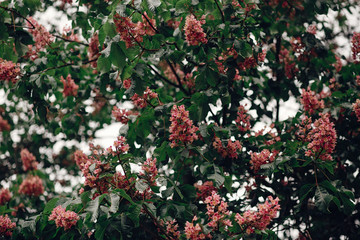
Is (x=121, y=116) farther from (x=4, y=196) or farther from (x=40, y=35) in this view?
(x=4, y=196)

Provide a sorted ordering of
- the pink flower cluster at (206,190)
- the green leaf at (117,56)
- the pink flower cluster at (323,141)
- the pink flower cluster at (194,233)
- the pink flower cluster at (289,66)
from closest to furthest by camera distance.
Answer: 1. the pink flower cluster at (194,233)
2. the green leaf at (117,56)
3. the pink flower cluster at (323,141)
4. the pink flower cluster at (206,190)
5. the pink flower cluster at (289,66)

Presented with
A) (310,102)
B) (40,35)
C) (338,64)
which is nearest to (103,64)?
(40,35)

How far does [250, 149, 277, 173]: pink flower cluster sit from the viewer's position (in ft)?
9.77

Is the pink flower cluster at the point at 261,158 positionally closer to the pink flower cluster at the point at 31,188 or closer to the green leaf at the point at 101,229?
the green leaf at the point at 101,229

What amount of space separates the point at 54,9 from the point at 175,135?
3690 mm

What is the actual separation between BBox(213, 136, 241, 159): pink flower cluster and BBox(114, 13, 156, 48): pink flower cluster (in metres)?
1.01

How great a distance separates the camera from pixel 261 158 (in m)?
2.99

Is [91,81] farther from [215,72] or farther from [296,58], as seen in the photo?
[296,58]

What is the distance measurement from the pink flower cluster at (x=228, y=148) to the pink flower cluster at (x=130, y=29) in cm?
101

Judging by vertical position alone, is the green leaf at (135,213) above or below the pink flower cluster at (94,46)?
below

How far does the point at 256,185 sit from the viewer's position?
3.33m

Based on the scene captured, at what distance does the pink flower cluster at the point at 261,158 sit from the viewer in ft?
9.77

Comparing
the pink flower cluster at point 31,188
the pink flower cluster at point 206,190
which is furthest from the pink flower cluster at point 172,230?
the pink flower cluster at point 31,188

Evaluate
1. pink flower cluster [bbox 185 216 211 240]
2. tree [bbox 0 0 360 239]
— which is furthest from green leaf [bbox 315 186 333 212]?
pink flower cluster [bbox 185 216 211 240]
